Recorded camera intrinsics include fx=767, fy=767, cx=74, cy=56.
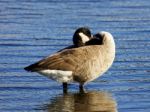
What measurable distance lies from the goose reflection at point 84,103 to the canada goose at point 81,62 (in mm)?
317

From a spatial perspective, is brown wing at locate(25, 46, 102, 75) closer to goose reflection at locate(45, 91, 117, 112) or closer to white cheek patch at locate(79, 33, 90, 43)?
white cheek patch at locate(79, 33, 90, 43)

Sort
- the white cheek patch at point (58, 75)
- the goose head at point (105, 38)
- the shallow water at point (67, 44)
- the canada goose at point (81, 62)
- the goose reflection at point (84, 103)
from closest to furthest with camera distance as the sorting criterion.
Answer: the goose reflection at point (84, 103) < the shallow water at point (67, 44) < the white cheek patch at point (58, 75) < the canada goose at point (81, 62) < the goose head at point (105, 38)

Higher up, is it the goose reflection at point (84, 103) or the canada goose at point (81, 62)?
the canada goose at point (81, 62)

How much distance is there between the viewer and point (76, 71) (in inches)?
559

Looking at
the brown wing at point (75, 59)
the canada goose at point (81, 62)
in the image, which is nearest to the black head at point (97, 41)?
the canada goose at point (81, 62)

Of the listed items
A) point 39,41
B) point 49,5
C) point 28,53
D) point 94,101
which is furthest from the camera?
point 49,5

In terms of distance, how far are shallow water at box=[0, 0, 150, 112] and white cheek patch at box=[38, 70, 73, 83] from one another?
29 cm

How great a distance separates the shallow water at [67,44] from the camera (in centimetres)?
1327

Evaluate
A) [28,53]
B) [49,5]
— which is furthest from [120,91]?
[49,5]

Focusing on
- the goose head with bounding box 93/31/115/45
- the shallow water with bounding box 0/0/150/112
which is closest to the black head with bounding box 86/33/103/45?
the goose head with bounding box 93/31/115/45

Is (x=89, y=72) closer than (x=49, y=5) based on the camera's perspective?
Yes

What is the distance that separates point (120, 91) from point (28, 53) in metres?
3.86

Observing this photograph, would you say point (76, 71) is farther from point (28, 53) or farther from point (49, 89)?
point (28, 53)

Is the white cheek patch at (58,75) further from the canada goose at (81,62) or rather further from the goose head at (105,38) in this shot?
the goose head at (105,38)
